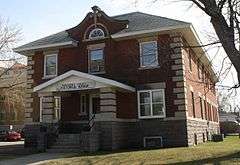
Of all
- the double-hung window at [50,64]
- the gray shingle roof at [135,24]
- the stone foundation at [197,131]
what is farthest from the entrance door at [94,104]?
the stone foundation at [197,131]

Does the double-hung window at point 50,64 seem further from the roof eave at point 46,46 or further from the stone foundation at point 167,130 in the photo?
the stone foundation at point 167,130

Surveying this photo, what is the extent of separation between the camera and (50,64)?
29.1 meters

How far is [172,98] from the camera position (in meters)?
24.6

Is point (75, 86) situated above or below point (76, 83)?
below

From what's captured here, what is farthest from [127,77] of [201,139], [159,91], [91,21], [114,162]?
[114,162]

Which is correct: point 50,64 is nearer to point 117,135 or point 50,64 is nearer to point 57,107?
point 57,107

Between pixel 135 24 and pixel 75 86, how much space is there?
22.2ft

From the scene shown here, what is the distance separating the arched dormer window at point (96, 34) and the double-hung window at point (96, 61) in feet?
3.02

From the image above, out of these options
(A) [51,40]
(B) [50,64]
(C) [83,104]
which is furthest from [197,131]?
(A) [51,40]

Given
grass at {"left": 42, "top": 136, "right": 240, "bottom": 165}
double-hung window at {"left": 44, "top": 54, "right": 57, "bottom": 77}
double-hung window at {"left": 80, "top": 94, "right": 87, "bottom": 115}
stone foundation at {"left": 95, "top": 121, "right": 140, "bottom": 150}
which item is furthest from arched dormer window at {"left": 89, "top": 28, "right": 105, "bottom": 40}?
grass at {"left": 42, "top": 136, "right": 240, "bottom": 165}

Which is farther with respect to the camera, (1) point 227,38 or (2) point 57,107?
(2) point 57,107

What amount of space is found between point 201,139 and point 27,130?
12.9 metres

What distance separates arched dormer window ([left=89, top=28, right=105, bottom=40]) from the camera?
27413mm

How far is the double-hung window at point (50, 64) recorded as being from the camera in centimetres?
2889
